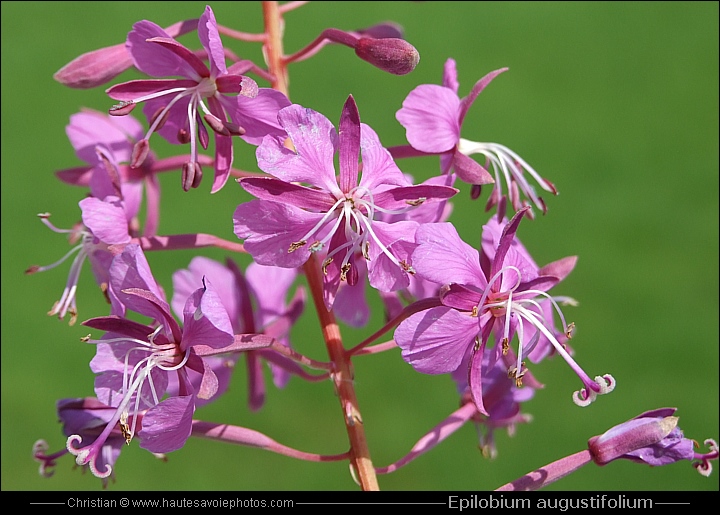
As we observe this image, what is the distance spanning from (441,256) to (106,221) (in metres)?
0.45

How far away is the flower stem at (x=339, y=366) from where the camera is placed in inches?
44.6

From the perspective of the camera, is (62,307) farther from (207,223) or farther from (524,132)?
(524,132)

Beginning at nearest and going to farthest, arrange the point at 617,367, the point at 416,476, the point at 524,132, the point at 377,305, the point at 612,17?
1. the point at 416,476
2. the point at 617,367
3. the point at 377,305
4. the point at 524,132
5. the point at 612,17

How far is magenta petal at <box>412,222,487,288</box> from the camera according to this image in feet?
3.19

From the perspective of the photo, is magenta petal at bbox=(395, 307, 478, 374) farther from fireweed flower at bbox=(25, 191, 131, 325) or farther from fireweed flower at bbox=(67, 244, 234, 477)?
fireweed flower at bbox=(25, 191, 131, 325)

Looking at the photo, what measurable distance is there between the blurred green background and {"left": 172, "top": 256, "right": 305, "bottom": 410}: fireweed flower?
1855mm

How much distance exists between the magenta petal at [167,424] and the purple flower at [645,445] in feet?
1.75

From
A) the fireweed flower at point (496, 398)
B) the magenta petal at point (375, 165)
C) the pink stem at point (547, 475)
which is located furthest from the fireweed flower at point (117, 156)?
the pink stem at point (547, 475)

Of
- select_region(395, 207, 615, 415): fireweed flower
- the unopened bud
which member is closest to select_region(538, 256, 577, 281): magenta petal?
select_region(395, 207, 615, 415): fireweed flower

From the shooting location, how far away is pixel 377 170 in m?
1.04

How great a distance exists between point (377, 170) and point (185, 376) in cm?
34

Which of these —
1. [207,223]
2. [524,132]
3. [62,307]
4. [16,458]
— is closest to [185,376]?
[62,307]

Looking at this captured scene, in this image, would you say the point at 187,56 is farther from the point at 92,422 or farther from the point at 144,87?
the point at 92,422

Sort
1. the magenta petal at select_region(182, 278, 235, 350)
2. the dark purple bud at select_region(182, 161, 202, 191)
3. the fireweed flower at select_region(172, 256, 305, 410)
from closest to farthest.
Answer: the magenta petal at select_region(182, 278, 235, 350)
the dark purple bud at select_region(182, 161, 202, 191)
the fireweed flower at select_region(172, 256, 305, 410)
